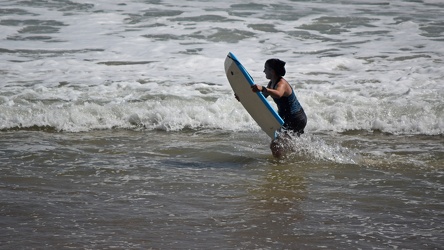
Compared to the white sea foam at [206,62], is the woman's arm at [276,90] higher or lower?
higher

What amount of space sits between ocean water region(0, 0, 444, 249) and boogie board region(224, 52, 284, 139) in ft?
1.11

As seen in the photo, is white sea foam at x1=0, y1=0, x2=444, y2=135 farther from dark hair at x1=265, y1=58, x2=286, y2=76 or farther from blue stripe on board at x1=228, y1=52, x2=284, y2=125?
dark hair at x1=265, y1=58, x2=286, y2=76

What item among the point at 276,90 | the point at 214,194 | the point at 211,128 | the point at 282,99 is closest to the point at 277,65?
the point at 276,90

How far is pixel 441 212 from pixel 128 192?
106 inches

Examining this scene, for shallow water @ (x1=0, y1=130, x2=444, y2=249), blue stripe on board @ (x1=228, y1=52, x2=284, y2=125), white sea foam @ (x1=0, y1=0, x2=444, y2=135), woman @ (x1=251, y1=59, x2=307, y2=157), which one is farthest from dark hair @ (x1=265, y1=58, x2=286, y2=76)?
white sea foam @ (x1=0, y1=0, x2=444, y2=135)

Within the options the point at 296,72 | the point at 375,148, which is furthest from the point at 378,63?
the point at 375,148

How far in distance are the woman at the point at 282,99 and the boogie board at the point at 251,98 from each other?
0.44 feet

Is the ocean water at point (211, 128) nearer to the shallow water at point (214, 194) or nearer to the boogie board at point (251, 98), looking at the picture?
the shallow water at point (214, 194)

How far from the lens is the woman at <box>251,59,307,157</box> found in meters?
7.63

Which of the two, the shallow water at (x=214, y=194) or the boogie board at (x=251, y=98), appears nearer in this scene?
the shallow water at (x=214, y=194)

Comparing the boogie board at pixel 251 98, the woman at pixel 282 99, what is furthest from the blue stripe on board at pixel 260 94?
the woman at pixel 282 99

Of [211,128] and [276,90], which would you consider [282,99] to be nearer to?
[276,90]

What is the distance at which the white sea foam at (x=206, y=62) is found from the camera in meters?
10.2

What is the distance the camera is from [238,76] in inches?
309
